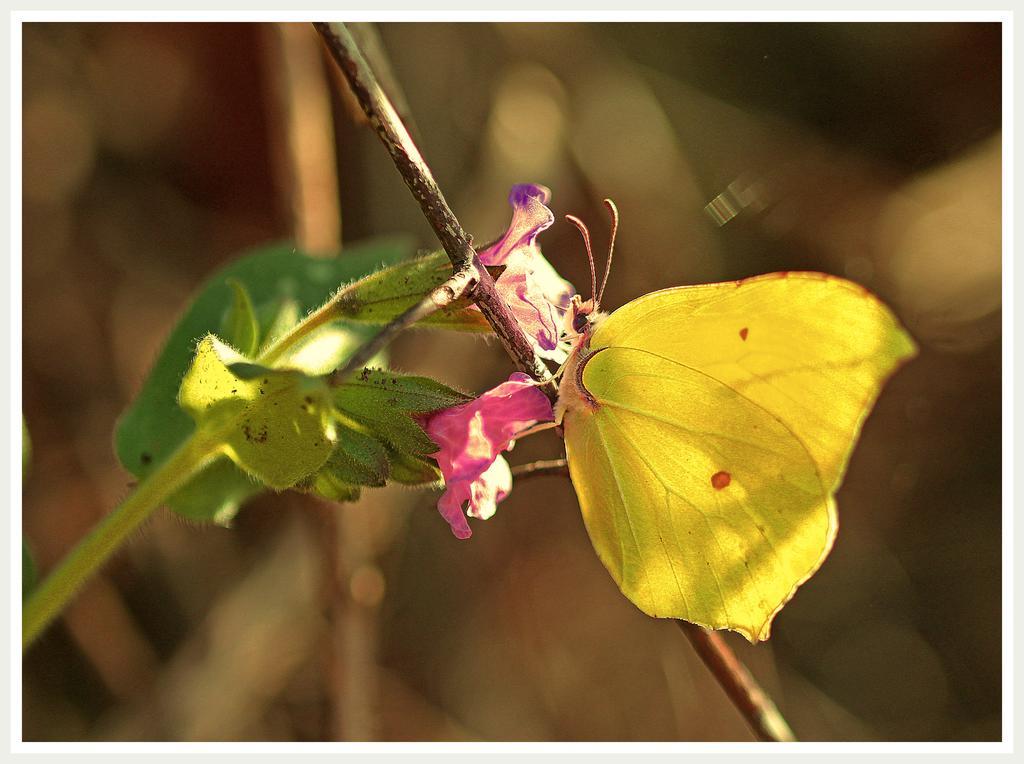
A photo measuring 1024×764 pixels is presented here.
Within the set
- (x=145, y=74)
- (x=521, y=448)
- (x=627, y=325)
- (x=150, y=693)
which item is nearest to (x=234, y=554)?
(x=150, y=693)

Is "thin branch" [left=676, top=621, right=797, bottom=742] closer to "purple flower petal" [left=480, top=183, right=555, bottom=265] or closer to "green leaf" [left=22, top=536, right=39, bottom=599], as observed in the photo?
"purple flower petal" [left=480, top=183, right=555, bottom=265]

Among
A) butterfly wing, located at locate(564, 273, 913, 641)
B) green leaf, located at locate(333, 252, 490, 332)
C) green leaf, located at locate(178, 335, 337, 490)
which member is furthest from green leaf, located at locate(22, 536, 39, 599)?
butterfly wing, located at locate(564, 273, 913, 641)

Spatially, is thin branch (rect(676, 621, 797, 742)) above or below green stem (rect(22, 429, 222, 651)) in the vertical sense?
below

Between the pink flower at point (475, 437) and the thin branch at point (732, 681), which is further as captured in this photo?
the thin branch at point (732, 681)

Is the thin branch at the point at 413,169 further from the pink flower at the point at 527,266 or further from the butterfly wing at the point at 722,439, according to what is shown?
the butterfly wing at the point at 722,439

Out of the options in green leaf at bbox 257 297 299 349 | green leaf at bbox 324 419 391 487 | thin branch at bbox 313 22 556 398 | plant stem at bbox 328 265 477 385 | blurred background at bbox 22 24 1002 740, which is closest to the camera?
plant stem at bbox 328 265 477 385

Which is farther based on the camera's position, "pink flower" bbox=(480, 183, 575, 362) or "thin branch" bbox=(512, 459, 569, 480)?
"thin branch" bbox=(512, 459, 569, 480)

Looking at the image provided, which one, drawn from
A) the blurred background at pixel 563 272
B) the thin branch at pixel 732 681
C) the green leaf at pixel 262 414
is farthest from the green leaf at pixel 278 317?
the blurred background at pixel 563 272
